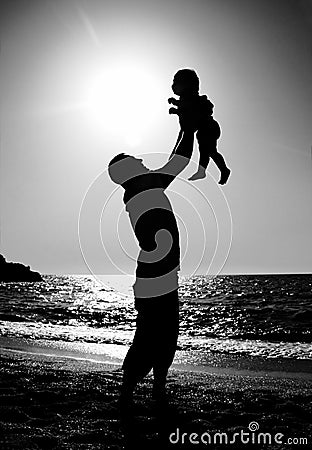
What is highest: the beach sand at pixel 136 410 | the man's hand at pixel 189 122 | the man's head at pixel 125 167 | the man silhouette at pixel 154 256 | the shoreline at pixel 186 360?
the man's hand at pixel 189 122

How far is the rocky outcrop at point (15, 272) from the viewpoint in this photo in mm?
95306

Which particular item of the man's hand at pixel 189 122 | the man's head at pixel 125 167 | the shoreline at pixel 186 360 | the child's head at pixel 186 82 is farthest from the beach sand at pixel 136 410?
the child's head at pixel 186 82

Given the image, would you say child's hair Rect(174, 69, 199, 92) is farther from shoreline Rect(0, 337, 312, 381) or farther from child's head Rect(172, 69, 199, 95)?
shoreline Rect(0, 337, 312, 381)

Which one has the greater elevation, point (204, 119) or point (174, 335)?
point (204, 119)

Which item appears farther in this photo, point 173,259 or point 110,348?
point 110,348

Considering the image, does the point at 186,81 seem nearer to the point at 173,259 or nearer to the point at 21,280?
the point at 173,259

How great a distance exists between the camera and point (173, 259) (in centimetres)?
339

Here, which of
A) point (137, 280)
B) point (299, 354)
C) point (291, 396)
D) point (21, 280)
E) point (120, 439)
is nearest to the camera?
point (137, 280)

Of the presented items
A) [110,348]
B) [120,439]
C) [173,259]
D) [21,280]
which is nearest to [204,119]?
[173,259]

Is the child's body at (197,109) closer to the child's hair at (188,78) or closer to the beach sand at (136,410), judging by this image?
the child's hair at (188,78)

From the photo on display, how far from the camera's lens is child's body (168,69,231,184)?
324 cm

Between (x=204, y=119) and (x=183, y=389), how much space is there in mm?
4671

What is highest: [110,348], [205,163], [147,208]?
[205,163]

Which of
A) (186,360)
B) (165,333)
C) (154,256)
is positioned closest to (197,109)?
(154,256)
